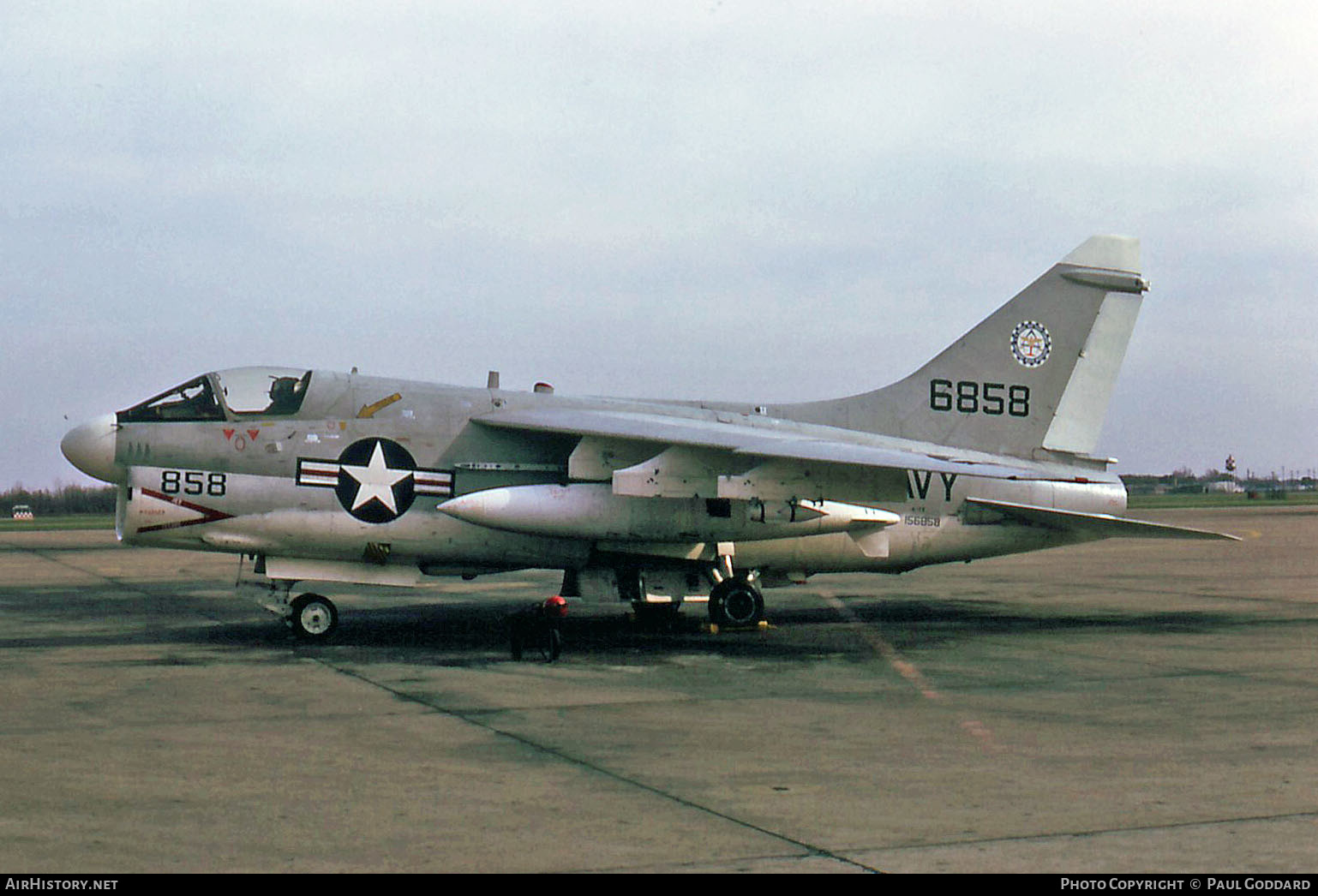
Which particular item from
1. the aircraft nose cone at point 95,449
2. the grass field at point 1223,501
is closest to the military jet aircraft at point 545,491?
the aircraft nose cone at point 95,449

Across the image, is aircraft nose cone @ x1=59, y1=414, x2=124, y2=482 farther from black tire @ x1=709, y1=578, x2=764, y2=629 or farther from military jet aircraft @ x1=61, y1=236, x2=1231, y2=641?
black tire @ x1=709, y1=578, x2=764, y2=629

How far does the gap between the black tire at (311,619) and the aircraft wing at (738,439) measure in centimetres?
274

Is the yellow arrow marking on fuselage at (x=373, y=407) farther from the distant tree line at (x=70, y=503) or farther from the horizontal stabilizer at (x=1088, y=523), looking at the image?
the distant tree line at (x=70, y=503)

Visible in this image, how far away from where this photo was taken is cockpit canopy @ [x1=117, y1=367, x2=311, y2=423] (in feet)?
47.3

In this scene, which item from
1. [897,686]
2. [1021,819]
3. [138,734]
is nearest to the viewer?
[1021,819]

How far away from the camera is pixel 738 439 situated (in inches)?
560

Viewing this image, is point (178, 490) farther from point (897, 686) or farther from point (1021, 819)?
point (1021, 819)

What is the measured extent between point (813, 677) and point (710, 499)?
3.79m

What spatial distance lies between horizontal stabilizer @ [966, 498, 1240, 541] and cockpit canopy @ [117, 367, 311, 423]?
8290mm

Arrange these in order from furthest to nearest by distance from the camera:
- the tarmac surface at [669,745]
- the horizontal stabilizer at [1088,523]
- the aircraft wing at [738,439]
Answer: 1. the horizontal stabilizer at [1088,523]
2. the aircraft wing at [738,439]
3. the tarmac surface at [669,745]

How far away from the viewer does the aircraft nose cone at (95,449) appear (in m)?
14.1

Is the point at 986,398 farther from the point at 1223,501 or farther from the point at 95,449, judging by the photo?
the point at 1223,501

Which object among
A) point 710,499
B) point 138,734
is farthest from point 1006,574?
point 138,734
